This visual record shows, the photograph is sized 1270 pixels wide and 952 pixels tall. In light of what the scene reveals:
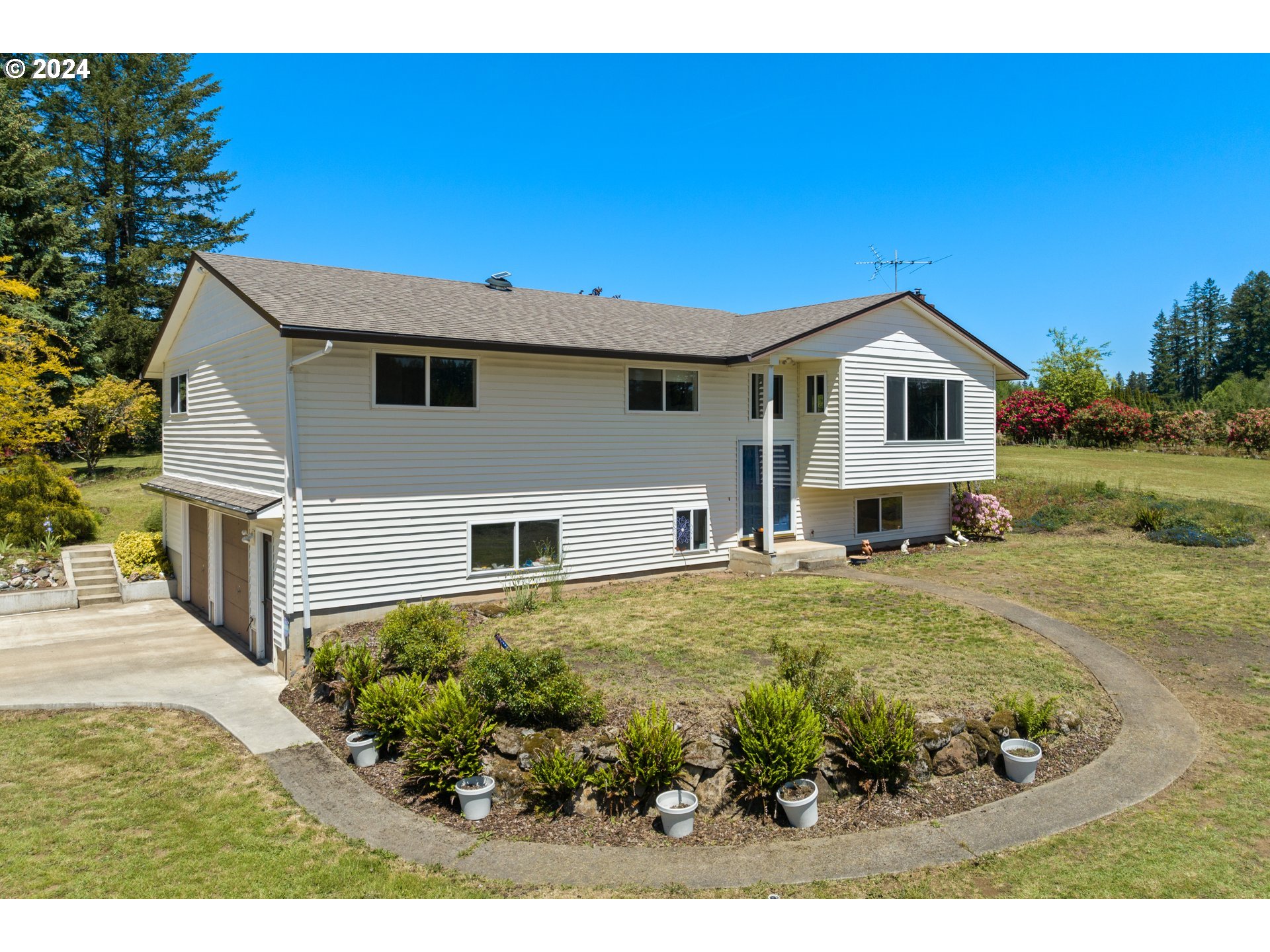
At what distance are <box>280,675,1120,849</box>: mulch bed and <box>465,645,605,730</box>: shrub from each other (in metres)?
0.39

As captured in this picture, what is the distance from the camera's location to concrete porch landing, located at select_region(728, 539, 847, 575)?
1659 cm

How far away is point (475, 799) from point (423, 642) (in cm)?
301

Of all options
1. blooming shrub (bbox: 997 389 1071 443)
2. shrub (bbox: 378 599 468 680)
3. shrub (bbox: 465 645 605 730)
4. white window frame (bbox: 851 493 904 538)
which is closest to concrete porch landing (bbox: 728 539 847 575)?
white window frame (bbox: 851 493 904 538)

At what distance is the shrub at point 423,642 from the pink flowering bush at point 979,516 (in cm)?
1582

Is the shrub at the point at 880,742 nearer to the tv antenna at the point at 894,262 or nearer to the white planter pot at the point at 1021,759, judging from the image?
the white planter pot at the point at 1021,759

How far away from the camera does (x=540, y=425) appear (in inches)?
568

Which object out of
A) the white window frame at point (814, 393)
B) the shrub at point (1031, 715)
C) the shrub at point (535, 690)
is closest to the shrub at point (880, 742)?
the shrub at point (1031, 715)

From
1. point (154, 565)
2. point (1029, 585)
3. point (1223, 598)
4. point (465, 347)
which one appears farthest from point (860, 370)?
point (154, 565)

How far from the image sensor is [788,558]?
661 inches

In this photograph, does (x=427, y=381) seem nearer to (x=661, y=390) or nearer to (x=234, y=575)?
(x=661, y=390)

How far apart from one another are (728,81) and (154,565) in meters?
17.2

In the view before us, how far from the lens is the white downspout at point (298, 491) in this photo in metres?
11.8

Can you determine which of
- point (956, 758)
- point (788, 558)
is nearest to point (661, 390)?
point (788, 558)

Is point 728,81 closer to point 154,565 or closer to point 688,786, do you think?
point 688,786
